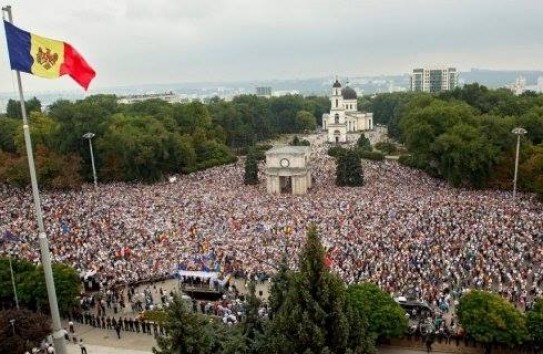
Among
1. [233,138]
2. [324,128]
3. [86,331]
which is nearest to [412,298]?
[86,331]

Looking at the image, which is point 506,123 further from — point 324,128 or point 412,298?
point 324,128

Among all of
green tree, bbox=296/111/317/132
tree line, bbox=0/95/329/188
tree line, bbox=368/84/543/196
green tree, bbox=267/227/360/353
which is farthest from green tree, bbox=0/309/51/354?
green tree, bbox=296/111/317/132

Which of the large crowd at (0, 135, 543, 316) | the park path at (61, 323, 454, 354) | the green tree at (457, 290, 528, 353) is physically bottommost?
the park path at (61, 323, 454, 354)

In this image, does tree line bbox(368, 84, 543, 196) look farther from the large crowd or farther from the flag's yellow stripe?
the flag's yellow stripe

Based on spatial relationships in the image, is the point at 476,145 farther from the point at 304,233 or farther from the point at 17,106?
the point at 17,106

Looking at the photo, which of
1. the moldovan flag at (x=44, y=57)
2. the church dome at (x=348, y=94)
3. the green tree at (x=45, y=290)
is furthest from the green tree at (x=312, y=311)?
the church dome at (x=348, y=94)

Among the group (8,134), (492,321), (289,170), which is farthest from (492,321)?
(8,134)

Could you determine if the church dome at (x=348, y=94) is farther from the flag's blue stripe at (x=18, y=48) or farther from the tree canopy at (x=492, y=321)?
the flag's blue stripe at (x=18, y=48)
